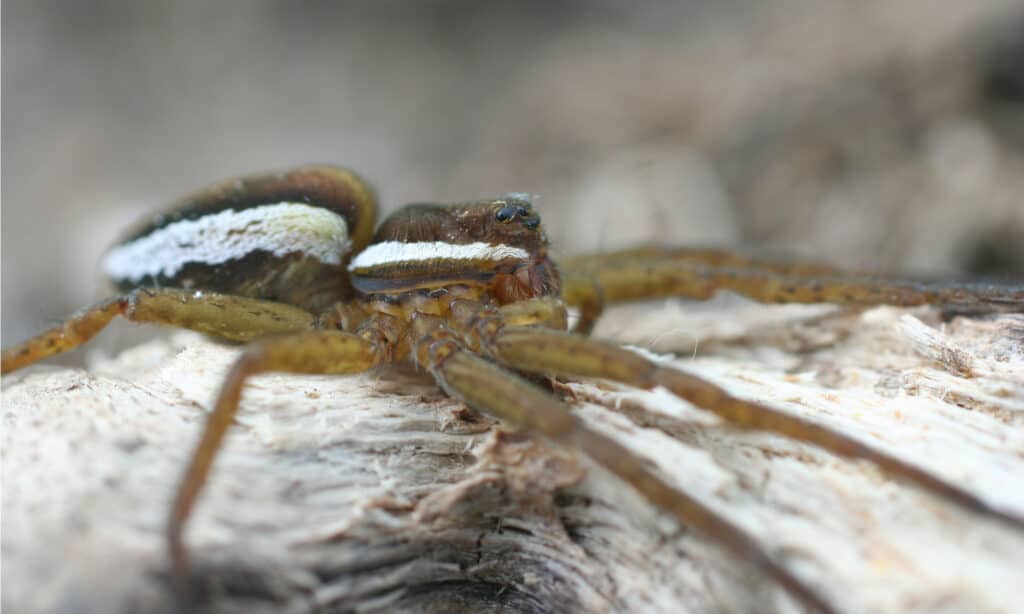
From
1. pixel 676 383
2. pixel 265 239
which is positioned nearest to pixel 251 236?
pixel 265 239

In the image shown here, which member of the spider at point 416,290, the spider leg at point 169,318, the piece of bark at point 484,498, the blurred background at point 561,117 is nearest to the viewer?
the piece of bark at point 484,498

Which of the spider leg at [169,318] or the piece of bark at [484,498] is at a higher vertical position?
the spider leg at [169,318]

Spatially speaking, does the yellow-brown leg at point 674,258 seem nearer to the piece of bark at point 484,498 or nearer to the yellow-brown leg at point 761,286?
the yellow-brown leg at point 761,286

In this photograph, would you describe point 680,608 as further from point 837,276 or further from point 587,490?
point 837,276

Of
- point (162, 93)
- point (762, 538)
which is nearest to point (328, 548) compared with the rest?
point (762, 538)

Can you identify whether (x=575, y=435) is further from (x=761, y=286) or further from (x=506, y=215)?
(x=761, y=286)

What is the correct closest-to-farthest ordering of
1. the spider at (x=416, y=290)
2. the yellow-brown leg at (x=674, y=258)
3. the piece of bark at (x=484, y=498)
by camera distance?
the piece of bark at (x=484, y=498)
the spider at (x=416, y=290)
the yellow-brown leg at (x=674, y=258)

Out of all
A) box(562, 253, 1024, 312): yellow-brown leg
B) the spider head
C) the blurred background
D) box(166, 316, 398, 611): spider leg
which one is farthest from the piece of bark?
the blurred background

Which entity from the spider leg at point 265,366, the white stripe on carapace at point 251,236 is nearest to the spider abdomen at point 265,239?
the white stripe on carapace at point 251,236

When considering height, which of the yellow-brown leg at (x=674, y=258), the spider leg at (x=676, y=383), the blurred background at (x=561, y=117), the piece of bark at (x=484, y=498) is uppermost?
the blurred background at (x=561, y=117)
